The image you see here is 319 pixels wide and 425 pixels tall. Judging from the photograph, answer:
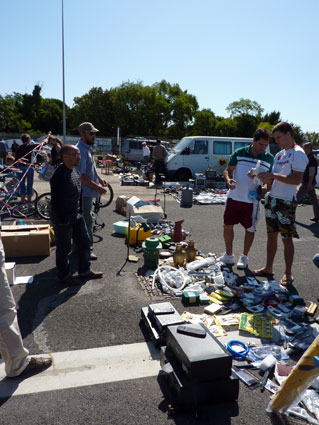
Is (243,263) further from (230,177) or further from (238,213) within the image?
(230,177)

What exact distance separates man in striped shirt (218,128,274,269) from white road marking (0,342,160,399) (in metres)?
2.60

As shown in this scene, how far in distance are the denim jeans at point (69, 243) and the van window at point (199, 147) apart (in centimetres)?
1038

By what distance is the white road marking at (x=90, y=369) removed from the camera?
2.53m

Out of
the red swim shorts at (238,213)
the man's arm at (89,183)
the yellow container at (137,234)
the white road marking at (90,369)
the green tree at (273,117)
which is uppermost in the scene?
the green tree at (273,117)

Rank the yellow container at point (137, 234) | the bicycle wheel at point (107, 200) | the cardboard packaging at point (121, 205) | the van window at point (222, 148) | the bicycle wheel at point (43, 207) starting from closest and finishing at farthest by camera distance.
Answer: the yellow container at point (137, 234), the bicycle wheel at point (43, 207), the cardboard packaging at point (121, 205), the bicycle wheel at point (107, 200), the van window at point (222, 148)

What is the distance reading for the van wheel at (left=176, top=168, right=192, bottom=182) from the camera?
1415 centimetres

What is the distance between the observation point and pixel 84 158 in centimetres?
467

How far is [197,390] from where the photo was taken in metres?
2.23

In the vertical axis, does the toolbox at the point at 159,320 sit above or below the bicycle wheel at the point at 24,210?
below

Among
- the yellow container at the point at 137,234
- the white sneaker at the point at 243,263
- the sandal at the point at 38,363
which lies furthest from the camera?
the yellow container at the point at 137,234

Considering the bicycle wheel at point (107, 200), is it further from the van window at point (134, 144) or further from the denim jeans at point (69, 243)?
the van window at point (134, 144)

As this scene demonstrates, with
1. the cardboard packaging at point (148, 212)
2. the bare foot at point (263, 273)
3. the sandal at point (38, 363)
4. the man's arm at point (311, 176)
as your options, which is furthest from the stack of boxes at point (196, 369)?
the man's arm at point (311, 176)

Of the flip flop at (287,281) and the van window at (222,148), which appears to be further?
the van window at (222,148)

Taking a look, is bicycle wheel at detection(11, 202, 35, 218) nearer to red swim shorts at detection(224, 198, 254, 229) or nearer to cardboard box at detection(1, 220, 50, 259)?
cardboard box at detection(1, 220, 50, 259)
